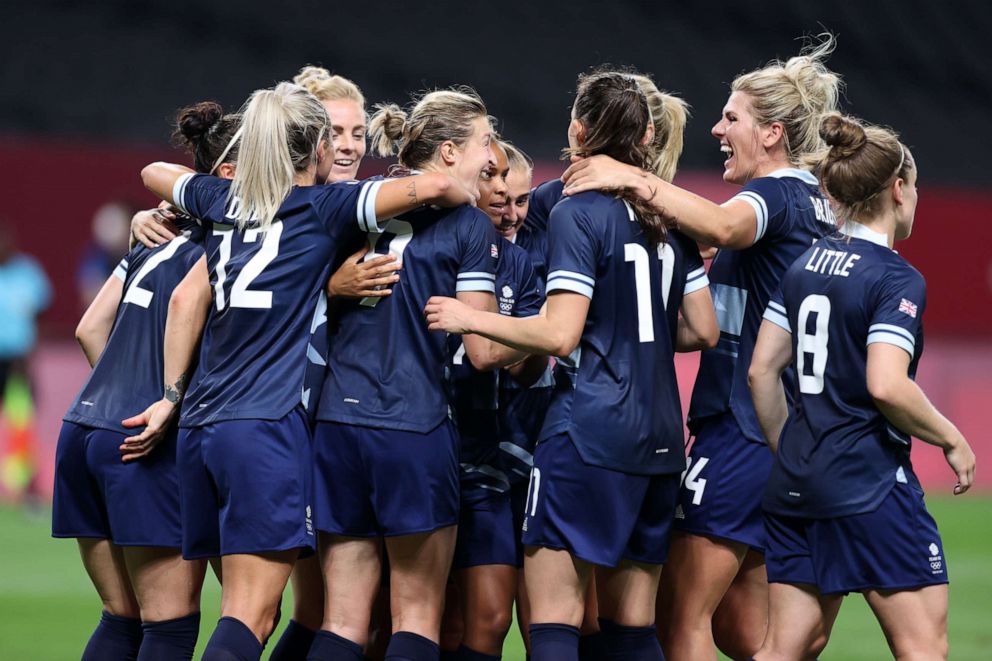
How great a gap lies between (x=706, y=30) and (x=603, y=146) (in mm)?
15627

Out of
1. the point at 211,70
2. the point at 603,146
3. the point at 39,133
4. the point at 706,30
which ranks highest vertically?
the point at 706,30

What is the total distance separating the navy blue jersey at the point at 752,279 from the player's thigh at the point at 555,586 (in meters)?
0.79

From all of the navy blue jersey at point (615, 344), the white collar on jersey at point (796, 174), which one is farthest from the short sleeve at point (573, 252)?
the white collar on jersey at point (796, 174)

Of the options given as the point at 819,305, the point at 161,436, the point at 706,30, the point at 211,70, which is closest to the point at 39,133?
the point at 211,70

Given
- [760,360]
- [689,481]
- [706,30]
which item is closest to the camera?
[760,360]

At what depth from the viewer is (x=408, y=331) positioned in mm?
3982

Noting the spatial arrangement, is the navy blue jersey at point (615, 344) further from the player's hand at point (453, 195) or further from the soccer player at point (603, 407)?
the player's hand at point (453, 195)

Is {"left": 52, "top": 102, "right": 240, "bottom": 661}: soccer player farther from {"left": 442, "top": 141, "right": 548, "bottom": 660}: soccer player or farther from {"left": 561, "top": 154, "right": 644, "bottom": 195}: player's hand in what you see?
{"left": 561, "top": 154, "right": 644, "bottom": 195}: player's hand

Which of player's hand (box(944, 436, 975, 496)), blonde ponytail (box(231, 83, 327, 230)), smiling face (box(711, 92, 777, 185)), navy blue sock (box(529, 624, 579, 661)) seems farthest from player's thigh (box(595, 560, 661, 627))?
blonde ponytail (box(231, 83, 327, 230))

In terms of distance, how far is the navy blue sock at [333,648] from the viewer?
3869mm

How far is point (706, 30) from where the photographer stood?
18.9 metres

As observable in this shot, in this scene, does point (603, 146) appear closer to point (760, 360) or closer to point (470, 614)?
point (760, 360)

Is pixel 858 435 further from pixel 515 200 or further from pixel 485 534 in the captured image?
pixel 515 200

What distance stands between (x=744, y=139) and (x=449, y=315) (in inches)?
51.4
